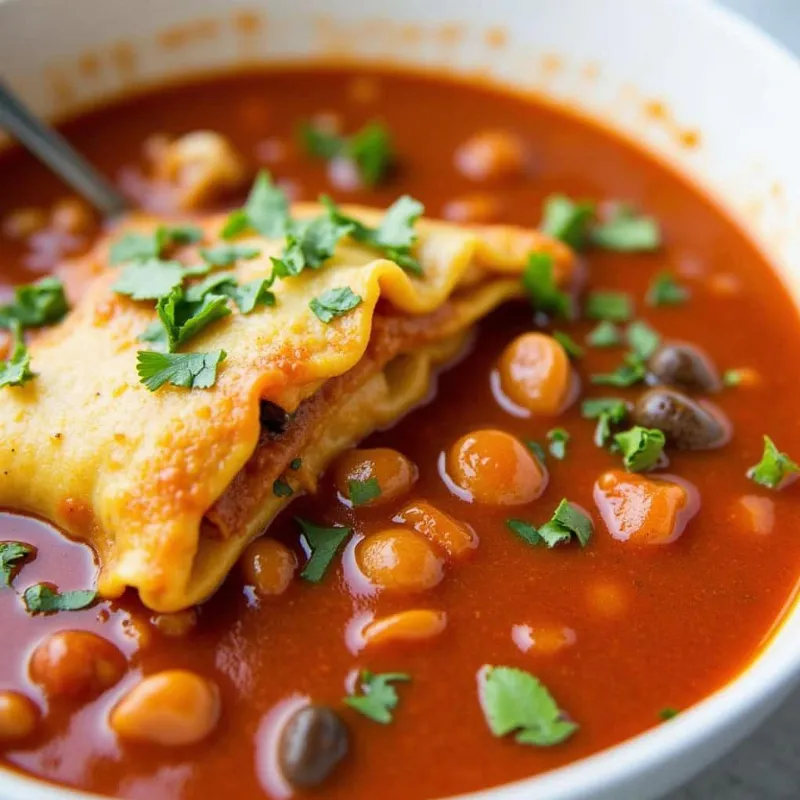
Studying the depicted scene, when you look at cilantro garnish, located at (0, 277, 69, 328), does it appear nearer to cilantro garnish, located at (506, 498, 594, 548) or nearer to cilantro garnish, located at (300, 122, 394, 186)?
cilantro garnish, located at (300, 122, 394, 186)

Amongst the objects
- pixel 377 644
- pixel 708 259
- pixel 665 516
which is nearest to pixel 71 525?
pixel 377 644

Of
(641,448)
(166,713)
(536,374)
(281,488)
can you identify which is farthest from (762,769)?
(166,713)

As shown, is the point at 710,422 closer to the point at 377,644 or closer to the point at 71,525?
the point at 377,644

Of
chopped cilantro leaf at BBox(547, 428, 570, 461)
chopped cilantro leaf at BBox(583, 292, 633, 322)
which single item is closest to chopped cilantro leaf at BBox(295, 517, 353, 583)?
chopped cilantro leaf at BBox(547, 428, 570, 461)

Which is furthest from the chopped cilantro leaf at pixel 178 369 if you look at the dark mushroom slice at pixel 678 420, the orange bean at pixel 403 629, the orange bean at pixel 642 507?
the dark mushroom slice at pixel 678 420

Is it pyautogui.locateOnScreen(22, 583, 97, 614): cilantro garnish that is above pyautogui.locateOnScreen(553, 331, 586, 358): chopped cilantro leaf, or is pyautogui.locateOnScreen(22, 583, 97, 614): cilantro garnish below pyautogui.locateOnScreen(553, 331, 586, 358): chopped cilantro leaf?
below

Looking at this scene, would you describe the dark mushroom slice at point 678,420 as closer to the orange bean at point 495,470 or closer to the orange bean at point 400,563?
the orange bean at point 495,470
